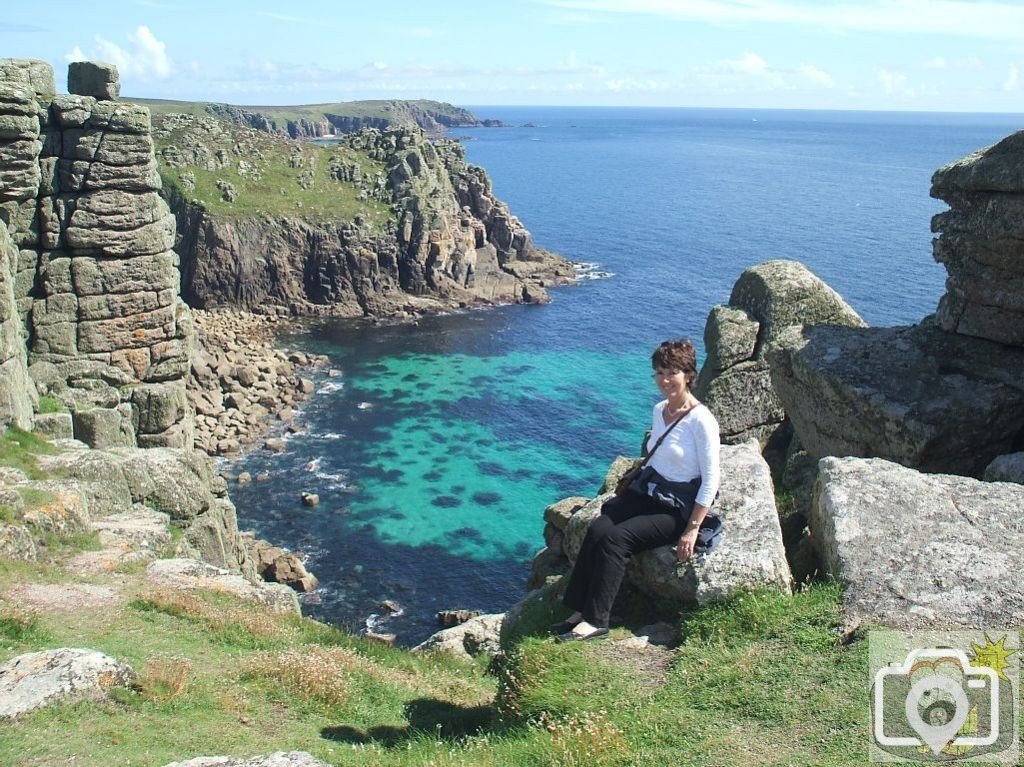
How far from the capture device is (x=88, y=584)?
59.4 ft

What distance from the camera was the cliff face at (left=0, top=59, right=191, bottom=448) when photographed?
33.9 meters

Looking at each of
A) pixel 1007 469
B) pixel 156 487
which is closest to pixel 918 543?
pixel 1007 469

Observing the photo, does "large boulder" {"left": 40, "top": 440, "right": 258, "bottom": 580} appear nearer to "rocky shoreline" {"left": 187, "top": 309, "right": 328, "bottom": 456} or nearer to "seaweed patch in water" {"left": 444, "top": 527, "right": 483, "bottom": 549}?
"seaweed patch in water" {"left": 444, "top": 527, "right": 483, "bottom": 549}

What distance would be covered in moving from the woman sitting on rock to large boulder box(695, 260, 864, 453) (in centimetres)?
997

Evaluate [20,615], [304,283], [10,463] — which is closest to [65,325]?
[10,463]

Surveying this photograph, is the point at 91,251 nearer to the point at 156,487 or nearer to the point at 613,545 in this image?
the point at 156,487

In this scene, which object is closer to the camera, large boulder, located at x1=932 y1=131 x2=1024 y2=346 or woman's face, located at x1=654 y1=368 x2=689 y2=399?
woman's face, located at x1=654 y1=368 x2=689 y2=399


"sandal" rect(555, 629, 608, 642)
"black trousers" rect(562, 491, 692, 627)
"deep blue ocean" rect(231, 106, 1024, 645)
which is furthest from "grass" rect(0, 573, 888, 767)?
"deep blue ocean" rect(231, 106, 1024, 645)

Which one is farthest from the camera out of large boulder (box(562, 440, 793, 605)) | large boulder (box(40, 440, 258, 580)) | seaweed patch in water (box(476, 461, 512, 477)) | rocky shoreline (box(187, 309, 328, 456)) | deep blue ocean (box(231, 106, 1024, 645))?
rocky shoreline (box(187, 309, 328, 456))

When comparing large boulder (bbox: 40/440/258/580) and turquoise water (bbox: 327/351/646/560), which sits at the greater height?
large boulder (bbox: 40/440/258/580)

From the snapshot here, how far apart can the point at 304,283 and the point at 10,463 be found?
93.8m

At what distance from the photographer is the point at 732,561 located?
11875 mm

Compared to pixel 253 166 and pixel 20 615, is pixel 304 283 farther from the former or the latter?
pixel 20 615

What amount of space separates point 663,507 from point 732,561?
120 cm
